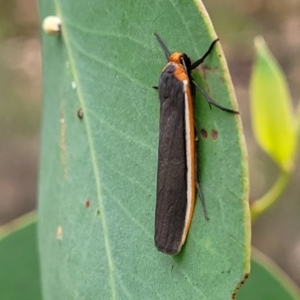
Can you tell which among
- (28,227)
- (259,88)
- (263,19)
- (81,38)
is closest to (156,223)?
(81,38)

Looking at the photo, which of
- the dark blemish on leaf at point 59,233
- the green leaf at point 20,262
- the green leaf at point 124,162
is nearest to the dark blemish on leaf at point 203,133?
the green leaf at point 124,162

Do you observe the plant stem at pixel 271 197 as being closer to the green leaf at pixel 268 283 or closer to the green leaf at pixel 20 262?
the green leaf at pixel 268 283

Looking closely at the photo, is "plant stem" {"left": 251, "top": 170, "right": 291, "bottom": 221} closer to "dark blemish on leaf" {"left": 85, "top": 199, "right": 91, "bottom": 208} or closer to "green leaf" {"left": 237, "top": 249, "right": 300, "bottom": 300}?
"green leaf" {"left": 237, "top": 249, "right": 300, "bottom": 300}

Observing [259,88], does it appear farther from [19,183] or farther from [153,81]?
[19,183]

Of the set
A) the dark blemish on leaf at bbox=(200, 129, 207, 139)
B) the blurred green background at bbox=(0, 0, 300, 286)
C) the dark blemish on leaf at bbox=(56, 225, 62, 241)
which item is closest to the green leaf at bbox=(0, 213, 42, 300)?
the dark blemish on leaf at bbox=(56, 225, 62, 241)

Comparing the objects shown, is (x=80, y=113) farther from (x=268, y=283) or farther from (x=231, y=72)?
(x=231, y=72)

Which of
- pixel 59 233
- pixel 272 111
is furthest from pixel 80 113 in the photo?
pixel 272 111
